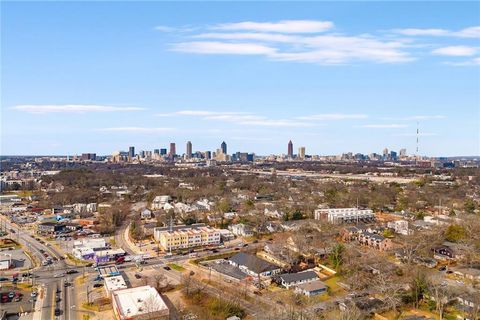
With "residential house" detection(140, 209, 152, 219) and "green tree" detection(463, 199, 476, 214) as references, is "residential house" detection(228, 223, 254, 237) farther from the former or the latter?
"green tree" detection(463, 199, 476, 214)

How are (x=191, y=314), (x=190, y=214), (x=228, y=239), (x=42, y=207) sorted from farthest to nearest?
(x=42, y=207) → (x=190, y=214) → (x=228, y=239) → (x=191, y=314)

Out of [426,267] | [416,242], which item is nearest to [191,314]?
[426,267]

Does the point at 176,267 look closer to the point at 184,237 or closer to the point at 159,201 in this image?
the point at 184,237

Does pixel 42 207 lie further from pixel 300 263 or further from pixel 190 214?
pixel 300 263

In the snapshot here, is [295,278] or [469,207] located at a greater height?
[469,207]

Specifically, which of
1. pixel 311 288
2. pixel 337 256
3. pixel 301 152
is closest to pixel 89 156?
pixel 301 152

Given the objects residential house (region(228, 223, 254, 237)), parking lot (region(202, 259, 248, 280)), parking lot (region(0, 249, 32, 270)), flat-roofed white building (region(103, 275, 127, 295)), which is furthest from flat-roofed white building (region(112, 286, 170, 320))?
residential house (region(228, 223, 254, 237))
